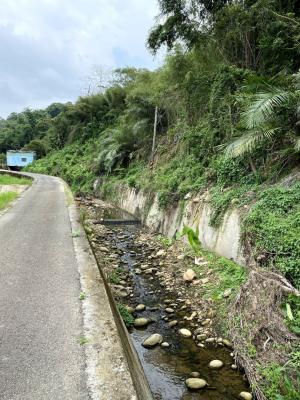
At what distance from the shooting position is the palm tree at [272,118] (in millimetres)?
6164

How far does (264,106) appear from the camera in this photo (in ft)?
20.1

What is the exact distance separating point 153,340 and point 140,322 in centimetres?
56

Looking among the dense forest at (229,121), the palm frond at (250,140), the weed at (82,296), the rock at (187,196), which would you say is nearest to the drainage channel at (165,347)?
the dense forest at (229,121)

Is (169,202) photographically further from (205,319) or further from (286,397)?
(286,397)

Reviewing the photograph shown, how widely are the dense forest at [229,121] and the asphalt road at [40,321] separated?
2069 millimetres

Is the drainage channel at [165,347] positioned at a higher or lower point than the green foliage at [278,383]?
lower

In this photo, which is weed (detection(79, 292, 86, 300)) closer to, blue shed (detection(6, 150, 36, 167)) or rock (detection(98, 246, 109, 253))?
rock (detection(98, 246, 109, 253))

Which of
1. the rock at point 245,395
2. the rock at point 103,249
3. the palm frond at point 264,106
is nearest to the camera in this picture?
the rock at point 245,395

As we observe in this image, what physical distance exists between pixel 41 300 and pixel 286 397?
111 inches

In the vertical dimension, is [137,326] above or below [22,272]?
below

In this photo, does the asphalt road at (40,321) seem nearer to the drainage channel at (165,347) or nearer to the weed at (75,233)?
the weed at (75,233)

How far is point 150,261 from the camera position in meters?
8.08

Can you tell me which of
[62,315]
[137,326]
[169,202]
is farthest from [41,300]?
[169,202]

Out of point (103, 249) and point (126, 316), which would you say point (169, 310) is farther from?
point (103, 249)
